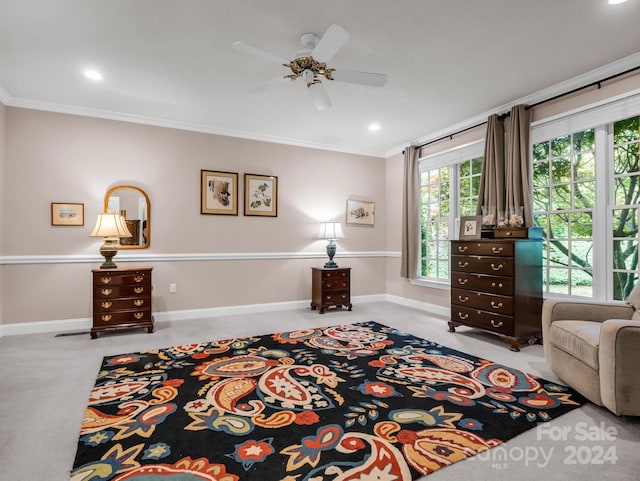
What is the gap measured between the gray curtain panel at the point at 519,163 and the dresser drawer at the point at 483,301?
0.90 metres

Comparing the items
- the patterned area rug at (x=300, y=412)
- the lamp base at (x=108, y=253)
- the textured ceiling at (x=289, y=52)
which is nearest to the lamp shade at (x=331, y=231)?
the textured ceiling at (x=289, y=52)

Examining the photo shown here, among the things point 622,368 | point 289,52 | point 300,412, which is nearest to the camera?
point 622,368

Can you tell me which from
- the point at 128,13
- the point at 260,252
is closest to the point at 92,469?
the point at 128,13

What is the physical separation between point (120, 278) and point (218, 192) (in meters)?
1.75

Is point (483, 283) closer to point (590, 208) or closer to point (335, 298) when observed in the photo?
point (590, 208)

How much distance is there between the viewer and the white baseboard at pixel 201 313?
398cm

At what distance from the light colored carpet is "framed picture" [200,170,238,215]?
1.79 m

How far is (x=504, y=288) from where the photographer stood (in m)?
3.51

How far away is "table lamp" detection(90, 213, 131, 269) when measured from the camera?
3912 millimetres

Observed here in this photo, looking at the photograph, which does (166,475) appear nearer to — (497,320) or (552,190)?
(497,320)

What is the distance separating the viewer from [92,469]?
1.62 m

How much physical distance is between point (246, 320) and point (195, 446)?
2.88 meters

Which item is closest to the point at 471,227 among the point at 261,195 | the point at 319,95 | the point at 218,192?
the point at 319,95

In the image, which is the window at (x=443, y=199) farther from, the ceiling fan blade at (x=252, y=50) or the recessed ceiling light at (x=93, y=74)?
the recessed ceiling light at (x=93, y=74)
